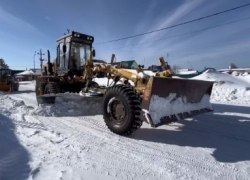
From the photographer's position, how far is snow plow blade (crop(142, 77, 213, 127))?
195 inches

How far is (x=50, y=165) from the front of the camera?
3650 mm

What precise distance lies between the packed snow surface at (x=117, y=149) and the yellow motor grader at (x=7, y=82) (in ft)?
42.1

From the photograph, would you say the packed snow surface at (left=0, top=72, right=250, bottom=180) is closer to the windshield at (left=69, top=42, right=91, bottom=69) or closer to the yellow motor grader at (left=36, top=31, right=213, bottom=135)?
the yellow motor grader at (left=36, top=31, right=213, bottom=135)

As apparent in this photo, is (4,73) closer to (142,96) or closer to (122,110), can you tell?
(122,110)

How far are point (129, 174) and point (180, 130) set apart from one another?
261cm

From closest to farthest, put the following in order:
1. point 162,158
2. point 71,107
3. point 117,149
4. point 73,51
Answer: point 162,158 → point 117,149 → point 71,107 → point 73,51

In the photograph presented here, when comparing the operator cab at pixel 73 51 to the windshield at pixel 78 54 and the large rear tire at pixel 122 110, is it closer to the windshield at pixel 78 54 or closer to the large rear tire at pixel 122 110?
the windshield at pixel 78 54

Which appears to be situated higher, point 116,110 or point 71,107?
point 116,110

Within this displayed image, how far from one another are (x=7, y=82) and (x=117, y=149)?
1698 centimetres

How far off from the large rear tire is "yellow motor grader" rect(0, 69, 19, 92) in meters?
15.3

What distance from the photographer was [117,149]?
4461mm

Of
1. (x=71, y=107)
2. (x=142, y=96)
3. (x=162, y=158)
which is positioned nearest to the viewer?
(x=162, y=158)

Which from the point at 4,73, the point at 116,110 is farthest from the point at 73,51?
the point at 4,73

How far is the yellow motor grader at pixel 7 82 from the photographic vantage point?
61.3ft
